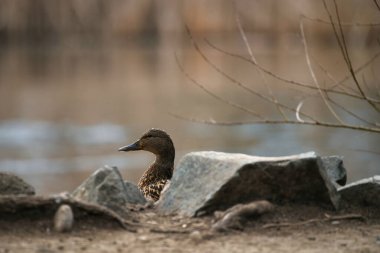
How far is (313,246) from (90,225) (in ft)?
3.64

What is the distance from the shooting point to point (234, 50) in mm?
35000

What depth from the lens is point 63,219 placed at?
505 cm

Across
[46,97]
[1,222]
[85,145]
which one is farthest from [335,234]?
[46,97]

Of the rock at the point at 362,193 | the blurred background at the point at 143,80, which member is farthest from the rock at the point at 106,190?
the blurred background at the point at 143,80

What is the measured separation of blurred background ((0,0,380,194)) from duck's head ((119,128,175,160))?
5.87 meters

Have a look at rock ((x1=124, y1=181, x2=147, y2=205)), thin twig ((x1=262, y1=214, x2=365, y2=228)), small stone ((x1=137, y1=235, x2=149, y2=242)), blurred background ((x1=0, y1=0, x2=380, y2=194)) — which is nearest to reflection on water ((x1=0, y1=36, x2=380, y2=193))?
blurred background ((x1=0, y1=0, x2=380, y2=194))

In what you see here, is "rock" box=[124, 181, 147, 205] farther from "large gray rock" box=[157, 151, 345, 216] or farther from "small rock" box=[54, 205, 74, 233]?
"small rock" box=[54, 205, 74, 233]

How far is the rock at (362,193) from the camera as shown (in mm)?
5867

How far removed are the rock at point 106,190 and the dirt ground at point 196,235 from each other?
0.40ft

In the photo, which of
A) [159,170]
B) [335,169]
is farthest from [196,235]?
[159,170]

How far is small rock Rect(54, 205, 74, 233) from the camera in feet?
16.6

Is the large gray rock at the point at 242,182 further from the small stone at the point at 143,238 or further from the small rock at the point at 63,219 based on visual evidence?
the small rock at the point at 63,219

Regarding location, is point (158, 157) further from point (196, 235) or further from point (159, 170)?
point (196, 235)

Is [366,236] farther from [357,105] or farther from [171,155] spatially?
[357,105]
